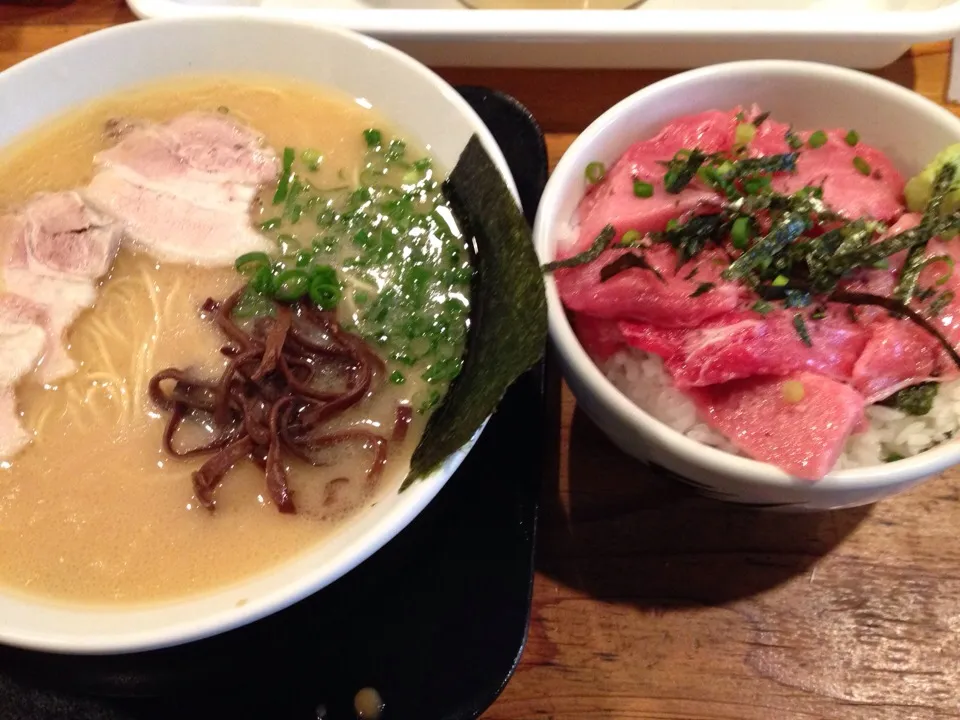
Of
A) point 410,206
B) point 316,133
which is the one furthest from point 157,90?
point 410,206

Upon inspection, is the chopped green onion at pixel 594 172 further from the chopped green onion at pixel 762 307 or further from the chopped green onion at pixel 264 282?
the chopped green onion at pixel 264 282

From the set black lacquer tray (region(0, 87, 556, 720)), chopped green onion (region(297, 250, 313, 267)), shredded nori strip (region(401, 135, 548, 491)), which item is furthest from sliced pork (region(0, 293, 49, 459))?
shredded nori strip (region(401, 135, 548, 491))

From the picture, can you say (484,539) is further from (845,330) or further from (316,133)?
(316,133)

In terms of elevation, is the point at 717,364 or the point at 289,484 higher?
the point at 717,364

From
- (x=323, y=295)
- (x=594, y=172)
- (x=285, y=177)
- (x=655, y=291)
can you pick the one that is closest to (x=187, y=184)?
(x=285, y=177)

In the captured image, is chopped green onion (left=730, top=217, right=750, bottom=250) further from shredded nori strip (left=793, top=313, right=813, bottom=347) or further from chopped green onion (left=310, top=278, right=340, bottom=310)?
chopped green onion (left=310, top=278, right=340, bottom=310)

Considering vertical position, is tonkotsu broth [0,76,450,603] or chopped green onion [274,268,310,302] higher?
chopped green onion [274,268,310,302]
